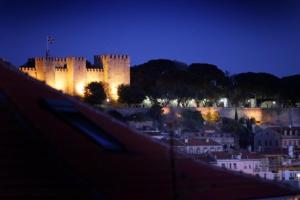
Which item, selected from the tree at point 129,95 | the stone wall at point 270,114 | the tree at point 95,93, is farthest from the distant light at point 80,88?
the stone wall at point 270,114

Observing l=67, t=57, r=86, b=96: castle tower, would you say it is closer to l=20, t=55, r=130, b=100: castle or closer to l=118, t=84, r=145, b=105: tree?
l=20, t=55, r=130, b=100: castle

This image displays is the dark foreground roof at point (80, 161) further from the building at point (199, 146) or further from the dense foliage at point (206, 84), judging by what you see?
the dense foliage at point (206, 84)

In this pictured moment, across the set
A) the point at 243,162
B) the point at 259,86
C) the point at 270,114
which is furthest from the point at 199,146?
the point at 259,86

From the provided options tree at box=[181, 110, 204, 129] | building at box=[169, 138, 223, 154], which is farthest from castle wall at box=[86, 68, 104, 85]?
building at box=[169, 138, 223, 154]

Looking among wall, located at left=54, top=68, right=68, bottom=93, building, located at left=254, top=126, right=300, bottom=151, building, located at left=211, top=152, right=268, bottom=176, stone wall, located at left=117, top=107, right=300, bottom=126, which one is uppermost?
wall, located at left=54, top=68, right=68, bottom=93

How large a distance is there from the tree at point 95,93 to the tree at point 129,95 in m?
0.83

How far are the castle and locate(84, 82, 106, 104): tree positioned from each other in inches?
12.8

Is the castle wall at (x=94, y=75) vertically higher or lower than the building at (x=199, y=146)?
higher

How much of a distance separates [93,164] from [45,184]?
0.41 m

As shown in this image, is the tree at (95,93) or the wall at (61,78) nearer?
the tree at (95,93)

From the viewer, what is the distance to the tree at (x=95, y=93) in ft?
91.0

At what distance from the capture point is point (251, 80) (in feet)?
136

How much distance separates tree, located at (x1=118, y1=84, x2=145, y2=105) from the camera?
98.4 feet

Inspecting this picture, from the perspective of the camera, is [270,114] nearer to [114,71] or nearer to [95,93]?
[114,71]
